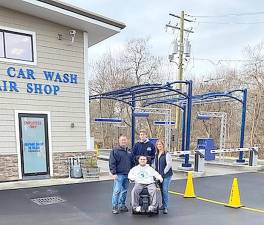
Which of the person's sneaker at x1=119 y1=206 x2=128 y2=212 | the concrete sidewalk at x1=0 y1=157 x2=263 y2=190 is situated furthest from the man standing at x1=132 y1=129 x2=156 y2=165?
the concrete sidewalk at x1=0 y1=157 x2=263 y2=190

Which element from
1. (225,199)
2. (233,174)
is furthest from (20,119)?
(233,174)

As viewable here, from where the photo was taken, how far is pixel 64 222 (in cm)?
570

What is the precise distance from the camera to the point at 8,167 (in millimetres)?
9125

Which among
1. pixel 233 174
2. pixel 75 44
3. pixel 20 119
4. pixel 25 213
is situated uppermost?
pixel 75 44

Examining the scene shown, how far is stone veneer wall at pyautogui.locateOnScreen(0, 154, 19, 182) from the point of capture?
29.7 feet

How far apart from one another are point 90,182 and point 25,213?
136 inches

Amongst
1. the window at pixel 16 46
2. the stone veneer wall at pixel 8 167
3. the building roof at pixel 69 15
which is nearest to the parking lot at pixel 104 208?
the stone veneer wall at pixel 8 167

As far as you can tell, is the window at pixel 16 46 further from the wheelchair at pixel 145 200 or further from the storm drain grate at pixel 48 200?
the wheelchair at pixel 145 200

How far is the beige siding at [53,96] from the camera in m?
9.15

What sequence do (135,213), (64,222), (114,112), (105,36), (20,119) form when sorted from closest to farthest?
(64,222), (135,213), (20,119), (105,36), (114,112)

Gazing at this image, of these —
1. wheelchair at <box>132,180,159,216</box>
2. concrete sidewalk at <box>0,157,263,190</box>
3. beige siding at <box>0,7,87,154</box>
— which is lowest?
concrete sidewalk at <box>0,157,263,190</box>

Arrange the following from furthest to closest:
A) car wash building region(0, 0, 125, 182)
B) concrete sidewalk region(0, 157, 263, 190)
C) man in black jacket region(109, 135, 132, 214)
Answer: car wash building region(0, 0, 125, 182) → concrete sidewalk region(0, 157, 263, 190) → man in black jacket region(109, 135, 132, 214)

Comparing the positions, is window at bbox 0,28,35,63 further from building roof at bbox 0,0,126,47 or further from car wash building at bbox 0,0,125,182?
building roof at bbox 0,0,126,47

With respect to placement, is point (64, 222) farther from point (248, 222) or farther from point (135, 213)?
point (248, 222)
